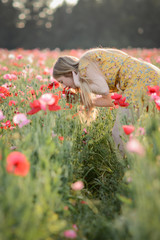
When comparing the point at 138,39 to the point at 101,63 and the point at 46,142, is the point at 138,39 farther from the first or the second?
the point at 46,142

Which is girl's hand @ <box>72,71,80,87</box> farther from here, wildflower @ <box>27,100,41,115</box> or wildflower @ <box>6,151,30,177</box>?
wildflower @ <box>6,151,30,177</box>

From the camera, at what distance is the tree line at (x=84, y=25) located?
70.9ft

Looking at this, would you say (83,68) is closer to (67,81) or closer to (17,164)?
(67,81)

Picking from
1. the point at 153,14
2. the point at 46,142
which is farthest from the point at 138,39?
the point at 46,142

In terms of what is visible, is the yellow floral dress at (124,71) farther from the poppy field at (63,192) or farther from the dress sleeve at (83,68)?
the poppy field at (63,192)

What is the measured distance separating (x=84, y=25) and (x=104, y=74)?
22.4 metres

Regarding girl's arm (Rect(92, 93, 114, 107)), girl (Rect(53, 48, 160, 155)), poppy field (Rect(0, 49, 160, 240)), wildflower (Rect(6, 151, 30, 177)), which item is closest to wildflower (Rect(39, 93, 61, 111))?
poppy field (Rect(0, 49, 160, 240))

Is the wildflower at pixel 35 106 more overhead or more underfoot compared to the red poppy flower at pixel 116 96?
more overhead

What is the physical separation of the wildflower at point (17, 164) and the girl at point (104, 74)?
1318mm

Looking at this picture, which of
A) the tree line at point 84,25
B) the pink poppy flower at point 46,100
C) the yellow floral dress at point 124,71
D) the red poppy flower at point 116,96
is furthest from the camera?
the tree line at point 84,25

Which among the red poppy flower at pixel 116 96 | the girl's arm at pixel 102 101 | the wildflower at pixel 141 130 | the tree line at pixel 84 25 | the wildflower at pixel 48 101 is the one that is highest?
the wildflower at pixel 48 101

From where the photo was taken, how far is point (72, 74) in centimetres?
254

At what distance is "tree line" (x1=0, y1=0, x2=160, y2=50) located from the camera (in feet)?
70.9

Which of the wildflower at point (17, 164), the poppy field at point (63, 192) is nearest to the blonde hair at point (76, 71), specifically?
the poppy field at point (63, 192)
